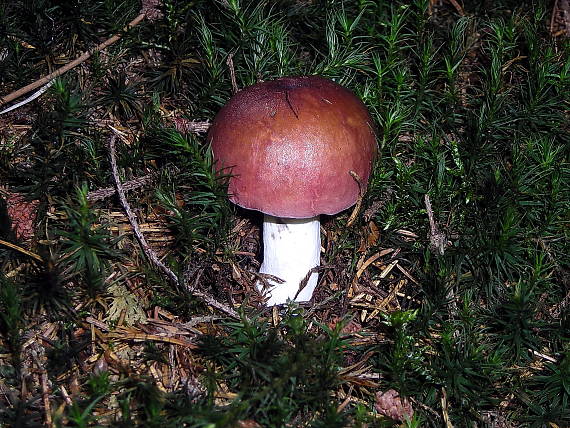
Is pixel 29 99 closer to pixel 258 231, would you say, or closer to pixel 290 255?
pixel 258 231

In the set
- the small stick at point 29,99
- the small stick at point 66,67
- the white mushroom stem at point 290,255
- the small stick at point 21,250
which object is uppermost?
the small stick at point 66,67

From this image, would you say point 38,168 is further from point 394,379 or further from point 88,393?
point 394,379

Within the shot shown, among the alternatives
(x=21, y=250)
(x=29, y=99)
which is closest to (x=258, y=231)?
(x=21, y=250)

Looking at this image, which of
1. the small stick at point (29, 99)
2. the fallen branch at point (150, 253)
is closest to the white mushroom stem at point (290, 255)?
the fallen branch at point (150, 253)

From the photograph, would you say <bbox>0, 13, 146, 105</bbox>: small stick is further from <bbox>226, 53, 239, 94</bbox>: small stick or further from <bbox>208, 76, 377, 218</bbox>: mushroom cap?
<bbox>208, 76, 377, 218</bbox>: mushroom cap

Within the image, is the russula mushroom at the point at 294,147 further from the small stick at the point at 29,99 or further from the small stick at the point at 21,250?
the small stick at the point at 29,99
